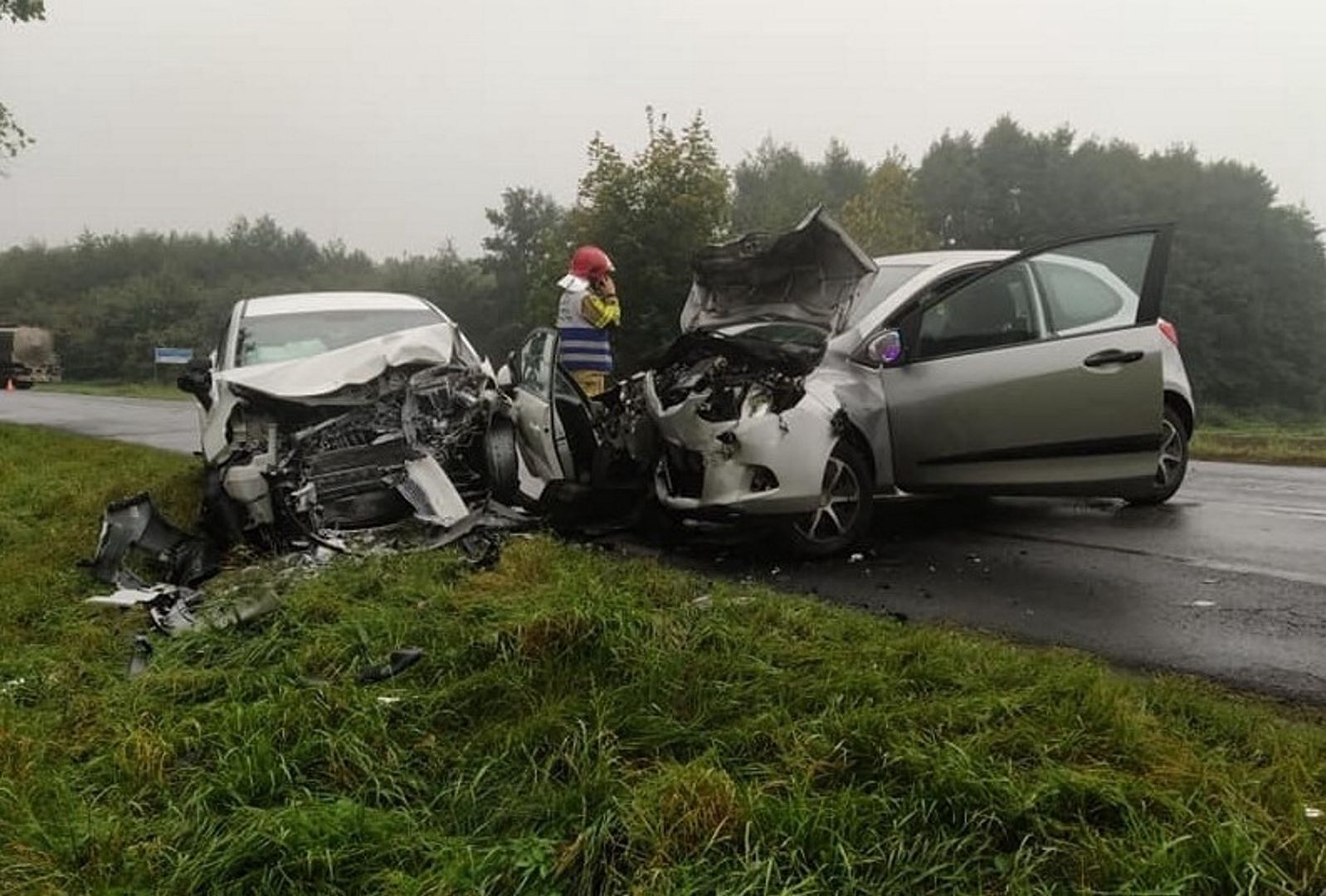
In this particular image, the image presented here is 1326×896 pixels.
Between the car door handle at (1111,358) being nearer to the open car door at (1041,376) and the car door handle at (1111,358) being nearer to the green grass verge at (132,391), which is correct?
the open car door at (1041,376)

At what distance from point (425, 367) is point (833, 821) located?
Result: 172 inches

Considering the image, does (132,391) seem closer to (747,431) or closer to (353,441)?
(353,441)

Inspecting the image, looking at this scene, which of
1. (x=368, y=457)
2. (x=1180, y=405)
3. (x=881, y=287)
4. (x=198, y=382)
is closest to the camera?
(x=368, y=457)

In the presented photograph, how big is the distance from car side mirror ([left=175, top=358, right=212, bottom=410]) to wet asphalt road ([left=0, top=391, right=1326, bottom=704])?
3.00 metres

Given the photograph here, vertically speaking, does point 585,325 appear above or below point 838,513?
above

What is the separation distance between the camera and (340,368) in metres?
5.82

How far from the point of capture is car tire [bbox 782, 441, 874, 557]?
5.36m

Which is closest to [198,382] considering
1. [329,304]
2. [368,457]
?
[329,304]

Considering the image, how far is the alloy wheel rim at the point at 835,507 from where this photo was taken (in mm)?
5371

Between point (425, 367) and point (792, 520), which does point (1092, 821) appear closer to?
point (792, 520)

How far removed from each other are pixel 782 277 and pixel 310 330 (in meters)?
3.37

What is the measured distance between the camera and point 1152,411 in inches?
209

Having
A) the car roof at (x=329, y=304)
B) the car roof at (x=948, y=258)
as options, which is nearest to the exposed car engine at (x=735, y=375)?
the car roof at (x=948, y=258)

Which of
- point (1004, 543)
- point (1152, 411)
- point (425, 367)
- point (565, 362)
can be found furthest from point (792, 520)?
point (565, 362)
